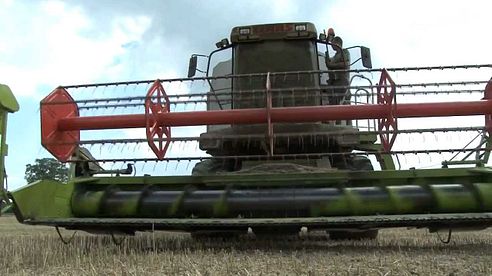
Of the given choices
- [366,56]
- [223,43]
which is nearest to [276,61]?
[223,43]

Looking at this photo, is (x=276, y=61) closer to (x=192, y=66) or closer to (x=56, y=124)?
(x=192, y=66)

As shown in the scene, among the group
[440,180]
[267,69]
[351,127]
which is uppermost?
[267,69]

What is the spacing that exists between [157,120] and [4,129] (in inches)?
56.6

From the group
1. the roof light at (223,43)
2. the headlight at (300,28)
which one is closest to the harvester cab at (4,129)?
the roof light at (223,43)

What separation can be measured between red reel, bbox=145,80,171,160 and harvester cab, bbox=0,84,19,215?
131 cm

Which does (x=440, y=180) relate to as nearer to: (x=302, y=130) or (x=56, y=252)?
(x=302, y=130)

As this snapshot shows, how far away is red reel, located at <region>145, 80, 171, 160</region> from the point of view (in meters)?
5.22

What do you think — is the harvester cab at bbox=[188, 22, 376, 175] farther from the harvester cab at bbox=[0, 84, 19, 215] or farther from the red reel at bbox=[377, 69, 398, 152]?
the harvester cab at bbox=[0, 84, 19, 215]

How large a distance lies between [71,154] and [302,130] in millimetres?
2590

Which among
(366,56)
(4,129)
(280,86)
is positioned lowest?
(4,129)

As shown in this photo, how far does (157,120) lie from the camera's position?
208 inches

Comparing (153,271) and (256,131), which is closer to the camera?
(153,271)

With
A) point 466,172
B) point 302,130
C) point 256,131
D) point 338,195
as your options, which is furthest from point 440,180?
point 256,131

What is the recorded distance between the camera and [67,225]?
5172 mm
